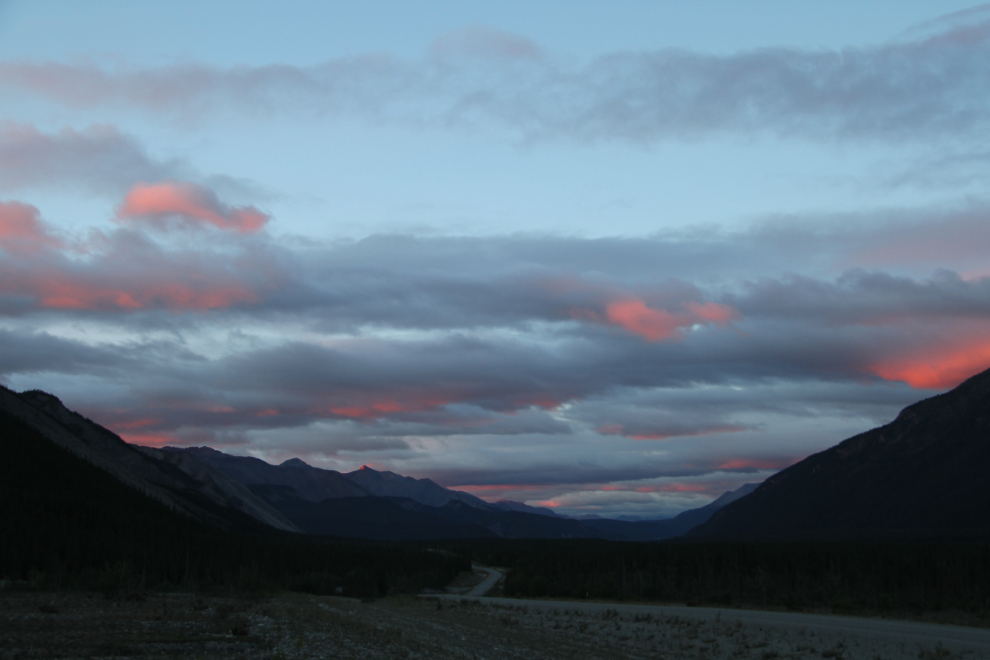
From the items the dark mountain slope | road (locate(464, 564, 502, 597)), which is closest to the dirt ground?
the dark mountain slope

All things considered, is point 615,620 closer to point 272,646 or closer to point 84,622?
point 272,646

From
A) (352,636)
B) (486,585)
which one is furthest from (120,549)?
(352,636)

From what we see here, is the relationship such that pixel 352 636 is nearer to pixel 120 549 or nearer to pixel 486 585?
pixel 120 549

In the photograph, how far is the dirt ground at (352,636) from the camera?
1051 inches

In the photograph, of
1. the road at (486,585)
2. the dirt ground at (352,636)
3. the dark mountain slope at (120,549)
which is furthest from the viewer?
the road at (486,585)

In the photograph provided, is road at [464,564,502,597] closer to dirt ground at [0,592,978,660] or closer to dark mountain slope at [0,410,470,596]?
dark mountain slope at [0,410,470,596]

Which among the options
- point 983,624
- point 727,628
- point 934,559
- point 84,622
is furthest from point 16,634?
point 934,559

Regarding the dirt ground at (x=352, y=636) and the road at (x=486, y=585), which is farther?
the road at (x=486, y=585)

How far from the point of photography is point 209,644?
2753cm

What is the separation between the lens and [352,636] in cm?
3325

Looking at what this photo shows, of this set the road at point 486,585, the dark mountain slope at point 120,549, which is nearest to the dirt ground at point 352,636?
the dark mountain slope at point 120,549

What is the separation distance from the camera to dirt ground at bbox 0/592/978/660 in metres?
26.7

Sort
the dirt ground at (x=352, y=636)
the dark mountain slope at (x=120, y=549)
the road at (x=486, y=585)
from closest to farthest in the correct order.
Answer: the dirt ground at (x=352, y=636), the dark mountain slope at (x=120, y=549), the road at (x=486, y=585)

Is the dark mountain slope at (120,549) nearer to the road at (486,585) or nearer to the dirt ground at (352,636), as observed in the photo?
the road at (486,585)
